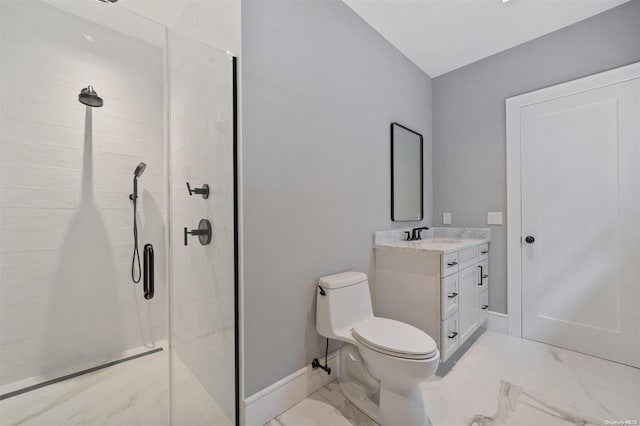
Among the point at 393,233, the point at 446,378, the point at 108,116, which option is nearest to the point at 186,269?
the point at 108,116

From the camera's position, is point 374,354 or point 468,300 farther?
point 468,300

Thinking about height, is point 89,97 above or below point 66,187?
above

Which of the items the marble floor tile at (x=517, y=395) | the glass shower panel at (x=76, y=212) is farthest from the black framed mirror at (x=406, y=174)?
the glass shower panel at (x=76, y=212)

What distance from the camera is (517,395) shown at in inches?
64.7

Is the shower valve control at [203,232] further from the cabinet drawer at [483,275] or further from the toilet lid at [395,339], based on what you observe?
the cabinet drawer at [483,275]

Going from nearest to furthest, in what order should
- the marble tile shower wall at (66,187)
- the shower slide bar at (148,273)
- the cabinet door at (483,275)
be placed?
the marble tile shower wall at (66,187) < the shower slide bar at (148,273) < the cabinet door at (483,275)

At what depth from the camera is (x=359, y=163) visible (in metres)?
2.08

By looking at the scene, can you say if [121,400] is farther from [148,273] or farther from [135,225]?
[135,225]

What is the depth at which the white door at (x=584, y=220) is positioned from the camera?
1.98m

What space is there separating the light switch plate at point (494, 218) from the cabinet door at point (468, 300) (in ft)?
1.73

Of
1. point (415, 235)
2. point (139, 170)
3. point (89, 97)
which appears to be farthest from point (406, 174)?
point (89, 97)

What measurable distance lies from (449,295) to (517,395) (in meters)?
0.65

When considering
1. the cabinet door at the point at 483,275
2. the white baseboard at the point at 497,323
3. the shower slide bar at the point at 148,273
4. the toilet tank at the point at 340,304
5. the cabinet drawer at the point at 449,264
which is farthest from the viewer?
the white baseboard at the point at 497,323

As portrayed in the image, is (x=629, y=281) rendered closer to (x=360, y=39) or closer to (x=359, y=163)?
(x=359, y=163)
